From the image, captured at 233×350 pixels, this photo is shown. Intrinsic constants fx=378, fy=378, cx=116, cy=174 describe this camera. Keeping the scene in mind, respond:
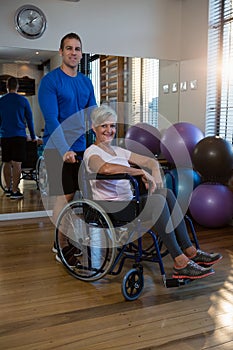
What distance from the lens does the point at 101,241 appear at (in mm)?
2453

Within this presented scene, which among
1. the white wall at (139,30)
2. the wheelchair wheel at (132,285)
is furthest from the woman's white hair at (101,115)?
Result: the white wall at (139,30)

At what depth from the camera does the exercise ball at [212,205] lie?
3211 mm

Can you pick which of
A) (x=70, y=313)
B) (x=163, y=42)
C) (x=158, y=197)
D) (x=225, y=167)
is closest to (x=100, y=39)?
(x=163, y=42)

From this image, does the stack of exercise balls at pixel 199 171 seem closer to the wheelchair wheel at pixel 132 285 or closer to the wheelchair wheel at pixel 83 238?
the wheelchair wheel at pixel 83 238

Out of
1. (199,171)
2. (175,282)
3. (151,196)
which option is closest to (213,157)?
(199,171)

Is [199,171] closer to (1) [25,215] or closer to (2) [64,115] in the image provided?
(2) [64,115]

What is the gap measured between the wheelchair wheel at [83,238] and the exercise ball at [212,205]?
A: 3.68 feet

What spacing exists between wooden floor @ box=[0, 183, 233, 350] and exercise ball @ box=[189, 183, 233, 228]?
0.69m

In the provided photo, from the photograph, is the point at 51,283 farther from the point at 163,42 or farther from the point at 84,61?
the point at 163,42

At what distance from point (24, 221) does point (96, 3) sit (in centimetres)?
225

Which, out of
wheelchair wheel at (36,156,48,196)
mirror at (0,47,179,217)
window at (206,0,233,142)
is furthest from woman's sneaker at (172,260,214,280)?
wheelchair wheel at (36,156,48,196)

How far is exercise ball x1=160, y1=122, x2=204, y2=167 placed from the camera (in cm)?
347

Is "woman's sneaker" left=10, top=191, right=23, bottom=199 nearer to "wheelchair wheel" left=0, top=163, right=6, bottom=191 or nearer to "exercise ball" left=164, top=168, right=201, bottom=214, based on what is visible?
"wheelchair wheel" left=0, top=163, right=6, bottom=191

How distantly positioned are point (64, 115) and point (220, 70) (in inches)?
80.8
